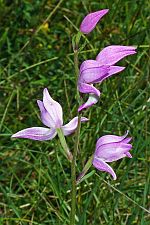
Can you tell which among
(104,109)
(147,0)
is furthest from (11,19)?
(104,109)

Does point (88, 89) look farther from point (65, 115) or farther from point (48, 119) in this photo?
point (65, 115)

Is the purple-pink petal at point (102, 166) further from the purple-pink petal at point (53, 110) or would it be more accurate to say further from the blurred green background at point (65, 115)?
the blurred green background at point (65, 115)

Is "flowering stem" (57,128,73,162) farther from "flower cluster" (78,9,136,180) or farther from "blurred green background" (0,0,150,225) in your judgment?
"blurred green background" (0,0,150,225)

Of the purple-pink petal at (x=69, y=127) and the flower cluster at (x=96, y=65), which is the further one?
the purple-pink petal at (x=69, y=127)

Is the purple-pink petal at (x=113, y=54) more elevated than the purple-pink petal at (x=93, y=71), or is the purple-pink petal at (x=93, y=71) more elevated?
the purple-pink petal at (x=113, y=54)

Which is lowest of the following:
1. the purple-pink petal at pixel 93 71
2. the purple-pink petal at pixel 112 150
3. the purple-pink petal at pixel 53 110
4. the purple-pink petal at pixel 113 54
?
the purple-pink petal at pixel 112 150

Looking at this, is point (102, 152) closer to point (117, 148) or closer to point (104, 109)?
point (117, 148)

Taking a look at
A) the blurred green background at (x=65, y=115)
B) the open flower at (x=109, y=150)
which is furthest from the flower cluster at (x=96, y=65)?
the blurred green background at (x=65, y=115)
